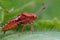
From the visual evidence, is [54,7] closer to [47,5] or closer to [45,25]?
[47,5]

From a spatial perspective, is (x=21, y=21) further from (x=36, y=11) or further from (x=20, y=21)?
(x=36, y=11)

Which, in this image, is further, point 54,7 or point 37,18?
point 54,7

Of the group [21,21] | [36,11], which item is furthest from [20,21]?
[36,11]

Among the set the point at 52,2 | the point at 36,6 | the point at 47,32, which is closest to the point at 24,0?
the point at 36,6
